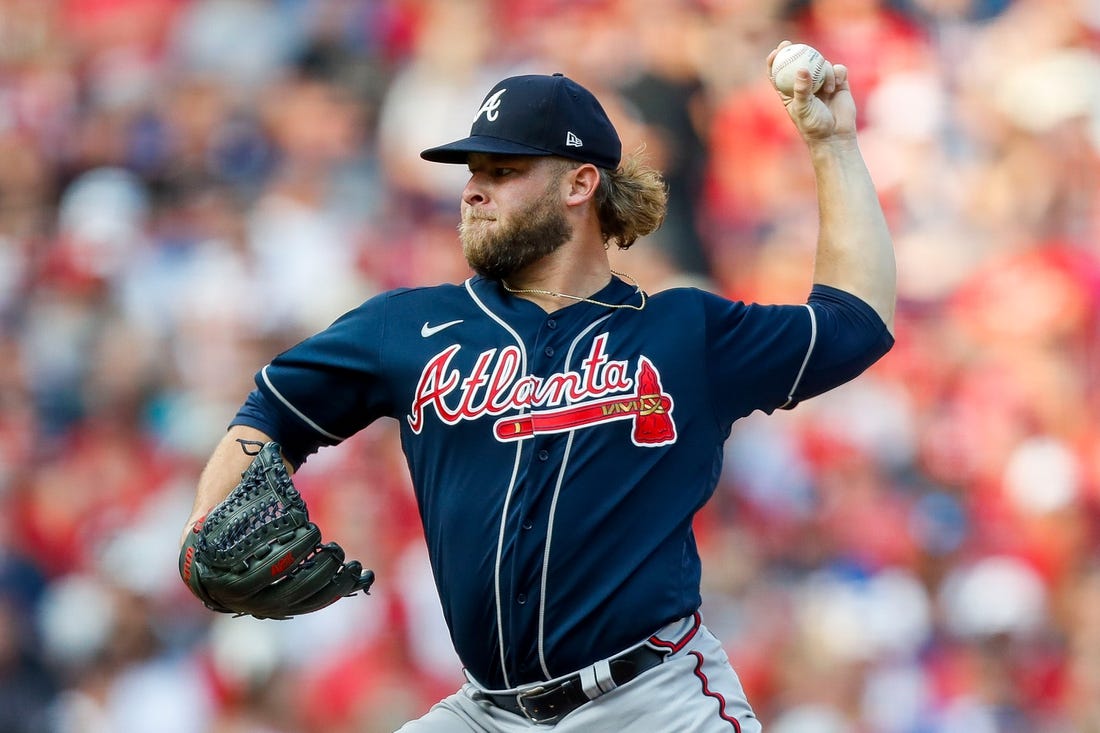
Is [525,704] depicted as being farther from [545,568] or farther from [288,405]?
[288,405]

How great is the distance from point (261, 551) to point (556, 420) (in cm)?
65

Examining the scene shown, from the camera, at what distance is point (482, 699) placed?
305 cm

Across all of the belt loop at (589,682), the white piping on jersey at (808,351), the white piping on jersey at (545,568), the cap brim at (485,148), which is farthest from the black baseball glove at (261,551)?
the white piping on jersey at (808,351)

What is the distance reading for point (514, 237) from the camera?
125 inches

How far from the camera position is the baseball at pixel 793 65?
3283 millimetres

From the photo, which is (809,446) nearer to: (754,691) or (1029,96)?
(754,691)

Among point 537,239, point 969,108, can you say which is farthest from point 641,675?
point 969,108

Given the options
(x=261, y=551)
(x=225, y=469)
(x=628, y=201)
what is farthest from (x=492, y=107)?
(x=261, y=551)

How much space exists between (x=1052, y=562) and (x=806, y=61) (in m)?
3.83

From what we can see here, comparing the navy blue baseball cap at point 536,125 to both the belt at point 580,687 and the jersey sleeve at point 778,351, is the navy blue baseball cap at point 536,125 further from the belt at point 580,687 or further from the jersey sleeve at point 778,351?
the belt at point 580,687

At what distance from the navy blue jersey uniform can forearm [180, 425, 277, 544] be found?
3 cm

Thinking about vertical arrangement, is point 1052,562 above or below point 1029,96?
below

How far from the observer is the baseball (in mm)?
3283

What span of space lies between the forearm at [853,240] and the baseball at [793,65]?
0.18m
